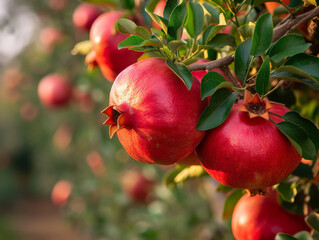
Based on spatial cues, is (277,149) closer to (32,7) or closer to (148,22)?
(148,22)

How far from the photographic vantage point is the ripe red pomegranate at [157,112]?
0.52 meters

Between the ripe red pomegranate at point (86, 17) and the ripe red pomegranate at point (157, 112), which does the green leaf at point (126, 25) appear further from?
the ripe red pomegranate at point (86, 17)

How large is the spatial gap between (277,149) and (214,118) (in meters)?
0.10

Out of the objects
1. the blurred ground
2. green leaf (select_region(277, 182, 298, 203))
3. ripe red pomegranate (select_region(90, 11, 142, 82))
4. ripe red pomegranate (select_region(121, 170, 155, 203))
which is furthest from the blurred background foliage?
the blurred ground

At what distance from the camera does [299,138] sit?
529 mm

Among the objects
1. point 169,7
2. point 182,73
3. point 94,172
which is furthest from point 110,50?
point 94,172

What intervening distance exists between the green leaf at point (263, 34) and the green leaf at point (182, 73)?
112mm

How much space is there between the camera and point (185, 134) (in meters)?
0.52

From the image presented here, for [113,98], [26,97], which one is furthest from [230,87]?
[26,97]

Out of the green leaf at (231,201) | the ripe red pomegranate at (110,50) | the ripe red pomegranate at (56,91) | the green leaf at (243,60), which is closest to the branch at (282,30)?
the green leaf at (243,60)

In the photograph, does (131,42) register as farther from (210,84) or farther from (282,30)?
(282,30)

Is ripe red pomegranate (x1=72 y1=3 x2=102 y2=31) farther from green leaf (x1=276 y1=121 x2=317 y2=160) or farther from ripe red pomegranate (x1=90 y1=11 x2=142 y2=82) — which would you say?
green leaf (x1=276 y1=121 x2=317 y2=160)

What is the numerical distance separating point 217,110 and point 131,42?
0.17 meters

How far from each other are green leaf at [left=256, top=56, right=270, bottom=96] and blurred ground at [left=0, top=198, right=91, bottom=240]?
6.56 m
